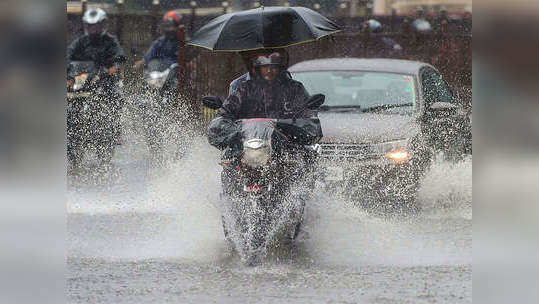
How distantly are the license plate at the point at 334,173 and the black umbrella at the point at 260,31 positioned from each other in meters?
1.84

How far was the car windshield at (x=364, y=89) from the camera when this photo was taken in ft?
41.4

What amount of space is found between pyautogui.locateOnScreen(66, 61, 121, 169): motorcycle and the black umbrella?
20.5 ft

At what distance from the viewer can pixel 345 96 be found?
42.3ft

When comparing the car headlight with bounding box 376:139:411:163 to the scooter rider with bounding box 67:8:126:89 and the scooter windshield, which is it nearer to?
the scooter windshield

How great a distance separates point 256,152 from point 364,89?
4881mm

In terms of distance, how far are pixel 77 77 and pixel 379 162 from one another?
19.6 feet

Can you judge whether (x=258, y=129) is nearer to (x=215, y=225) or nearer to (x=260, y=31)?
(x=260, y=31)

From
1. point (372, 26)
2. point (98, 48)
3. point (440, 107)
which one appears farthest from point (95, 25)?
point (372, 26)

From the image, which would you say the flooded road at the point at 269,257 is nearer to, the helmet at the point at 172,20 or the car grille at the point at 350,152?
the car grille at the point at 350,152

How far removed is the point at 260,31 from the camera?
970 centimetres
